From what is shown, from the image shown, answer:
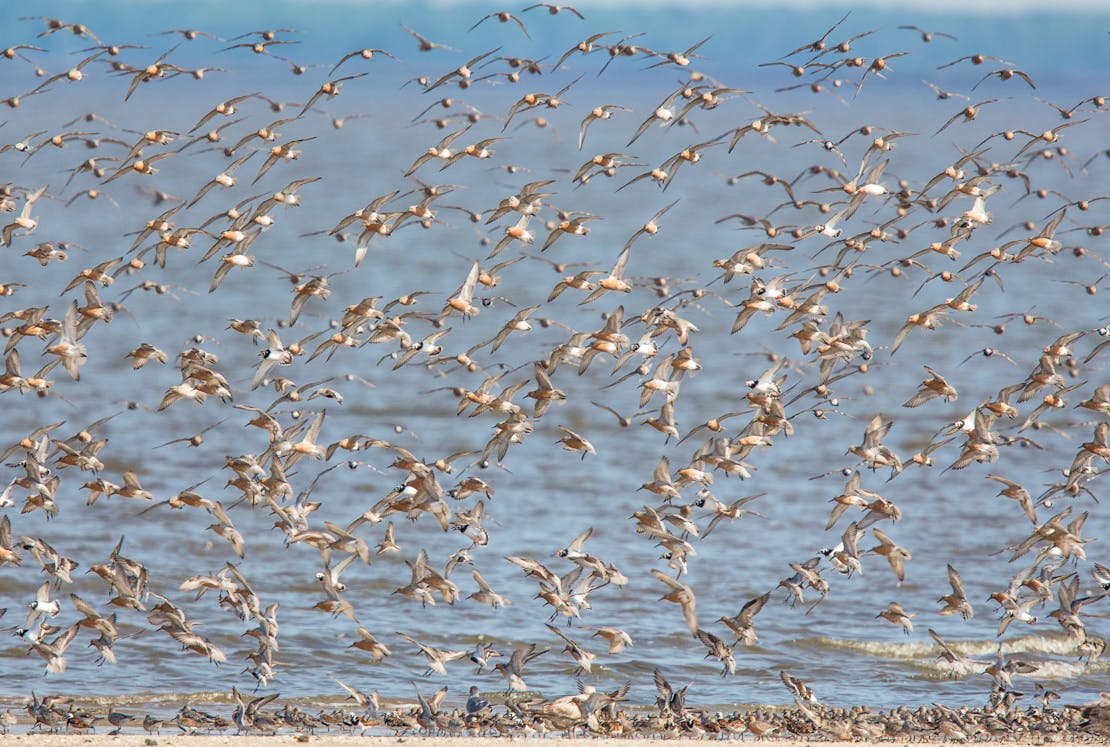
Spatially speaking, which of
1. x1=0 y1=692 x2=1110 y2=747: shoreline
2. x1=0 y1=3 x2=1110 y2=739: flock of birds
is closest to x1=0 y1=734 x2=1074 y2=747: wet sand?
x1=0 y1=692 x2=1110 y2=747: shoreline

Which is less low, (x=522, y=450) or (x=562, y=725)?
(x=562, y=725)

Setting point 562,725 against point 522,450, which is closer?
point 562,725

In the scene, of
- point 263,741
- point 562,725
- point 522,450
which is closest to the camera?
point 263,741

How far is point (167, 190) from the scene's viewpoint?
108 m

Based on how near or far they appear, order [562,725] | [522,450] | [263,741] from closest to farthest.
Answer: [263,741] < [562,725] < [522,450]

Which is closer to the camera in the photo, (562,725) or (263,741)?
(263,741)

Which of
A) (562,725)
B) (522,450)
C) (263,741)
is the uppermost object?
(263,741)

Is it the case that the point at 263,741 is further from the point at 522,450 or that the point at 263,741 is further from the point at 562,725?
the point at 522,450

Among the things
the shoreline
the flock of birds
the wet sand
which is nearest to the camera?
the wet sand

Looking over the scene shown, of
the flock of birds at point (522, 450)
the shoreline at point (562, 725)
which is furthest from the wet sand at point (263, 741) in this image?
the flock of birds at point (522, 450)

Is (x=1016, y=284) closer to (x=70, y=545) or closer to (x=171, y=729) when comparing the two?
(x=70, y=545)

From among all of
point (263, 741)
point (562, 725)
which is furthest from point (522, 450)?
point (263, 741)

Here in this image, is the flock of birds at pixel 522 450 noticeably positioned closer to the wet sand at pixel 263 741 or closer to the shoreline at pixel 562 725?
the shoreline at pixel 562 725

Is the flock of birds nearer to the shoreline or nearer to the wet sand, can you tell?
the shoreline
